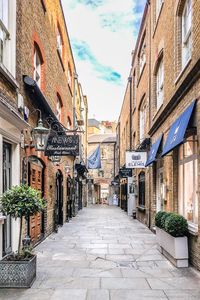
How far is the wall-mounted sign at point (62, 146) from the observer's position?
10070mm

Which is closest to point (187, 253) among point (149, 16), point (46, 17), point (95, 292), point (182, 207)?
point (182, 207)

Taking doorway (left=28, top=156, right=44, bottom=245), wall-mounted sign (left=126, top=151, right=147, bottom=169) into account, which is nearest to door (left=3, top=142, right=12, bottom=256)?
doorway (left=28, top=156, right=44, bottom=245)

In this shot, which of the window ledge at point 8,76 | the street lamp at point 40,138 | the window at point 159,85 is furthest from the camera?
the window at point 159,85

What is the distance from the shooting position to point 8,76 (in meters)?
7.15

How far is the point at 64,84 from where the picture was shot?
1778cm

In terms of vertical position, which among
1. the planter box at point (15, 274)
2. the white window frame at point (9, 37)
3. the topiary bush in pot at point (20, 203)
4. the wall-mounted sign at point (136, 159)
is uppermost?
the white window frame at point (9, 37)

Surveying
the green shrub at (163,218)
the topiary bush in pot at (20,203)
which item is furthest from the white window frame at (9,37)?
the green shrub at (163,218)

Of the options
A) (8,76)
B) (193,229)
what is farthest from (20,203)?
(193,229)

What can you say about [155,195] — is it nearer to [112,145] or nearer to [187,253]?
[187,253]

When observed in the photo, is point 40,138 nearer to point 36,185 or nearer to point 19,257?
point 36,185

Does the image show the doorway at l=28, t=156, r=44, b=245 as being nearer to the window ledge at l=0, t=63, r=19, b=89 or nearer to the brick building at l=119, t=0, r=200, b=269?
the window ledge at l=0, t=63, r=19, b=89

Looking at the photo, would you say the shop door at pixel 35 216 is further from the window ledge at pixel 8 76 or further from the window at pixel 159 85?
the window at pixel 159 85

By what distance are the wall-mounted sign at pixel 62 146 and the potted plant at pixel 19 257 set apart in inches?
149

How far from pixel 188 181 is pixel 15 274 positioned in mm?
4503
